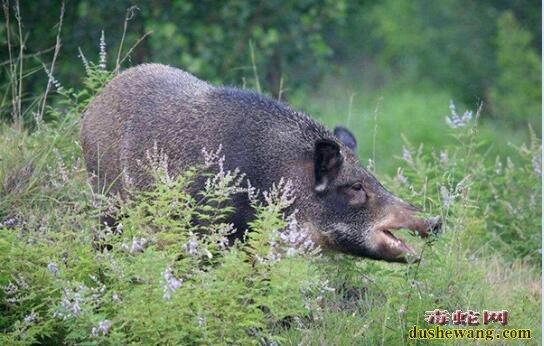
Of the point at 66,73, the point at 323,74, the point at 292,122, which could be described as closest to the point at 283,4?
the point at 323,74

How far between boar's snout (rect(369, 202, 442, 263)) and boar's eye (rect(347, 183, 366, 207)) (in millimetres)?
186

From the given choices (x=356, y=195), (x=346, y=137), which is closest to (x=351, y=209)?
(x=356, y=195)

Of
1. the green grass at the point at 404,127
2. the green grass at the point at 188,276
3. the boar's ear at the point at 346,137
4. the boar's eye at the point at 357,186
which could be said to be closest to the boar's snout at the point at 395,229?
the green grass at the point at 188,276

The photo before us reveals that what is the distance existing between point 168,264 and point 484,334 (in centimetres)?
206

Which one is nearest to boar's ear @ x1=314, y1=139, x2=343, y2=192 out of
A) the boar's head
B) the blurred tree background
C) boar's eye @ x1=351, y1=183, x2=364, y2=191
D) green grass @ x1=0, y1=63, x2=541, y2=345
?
the boar's head

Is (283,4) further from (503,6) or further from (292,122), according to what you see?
(503,6)

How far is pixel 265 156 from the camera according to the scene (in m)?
7.95

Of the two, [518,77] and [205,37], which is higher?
[205,37]

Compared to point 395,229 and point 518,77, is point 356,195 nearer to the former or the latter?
point 395,229

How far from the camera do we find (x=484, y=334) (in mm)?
7289

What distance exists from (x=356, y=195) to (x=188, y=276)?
67.6 inches

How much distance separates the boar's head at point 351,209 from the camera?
25.5 feet

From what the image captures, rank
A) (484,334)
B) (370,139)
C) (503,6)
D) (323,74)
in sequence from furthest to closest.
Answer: (503,6) → (370,139) → (323,74) → (484,334)

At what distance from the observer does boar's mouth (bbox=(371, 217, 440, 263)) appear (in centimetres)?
750
